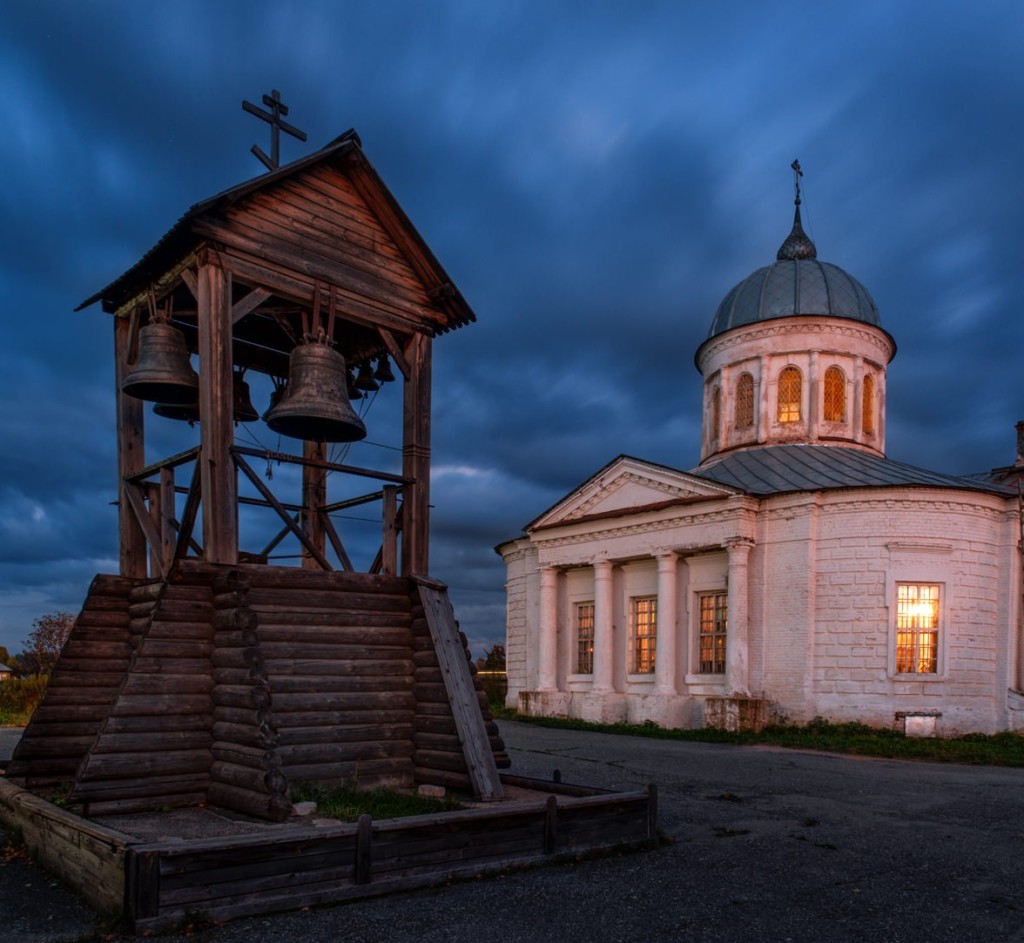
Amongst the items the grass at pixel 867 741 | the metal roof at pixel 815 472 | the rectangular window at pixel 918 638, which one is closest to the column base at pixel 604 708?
the grass at pixel 867 741

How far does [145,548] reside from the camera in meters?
9.62

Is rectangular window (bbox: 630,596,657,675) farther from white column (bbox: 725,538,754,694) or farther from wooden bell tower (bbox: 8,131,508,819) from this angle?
wooden bell tower (bbox: 8,131,508,819)

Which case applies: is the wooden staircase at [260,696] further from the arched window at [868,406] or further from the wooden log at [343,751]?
the arched window at [868,406]

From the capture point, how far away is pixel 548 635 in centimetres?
2656

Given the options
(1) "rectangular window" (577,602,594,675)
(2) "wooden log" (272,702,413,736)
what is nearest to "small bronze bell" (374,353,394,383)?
(2) "wooden log" (272,702,413,736)

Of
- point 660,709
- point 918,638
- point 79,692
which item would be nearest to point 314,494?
point 79,692

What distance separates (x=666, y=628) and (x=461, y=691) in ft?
50.0

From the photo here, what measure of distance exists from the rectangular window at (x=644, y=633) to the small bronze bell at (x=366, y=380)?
1560 cm

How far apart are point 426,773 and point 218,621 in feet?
8.48

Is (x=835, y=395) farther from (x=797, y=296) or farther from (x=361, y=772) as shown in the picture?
(x=361, y=772)

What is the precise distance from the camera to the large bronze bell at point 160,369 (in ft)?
28.7

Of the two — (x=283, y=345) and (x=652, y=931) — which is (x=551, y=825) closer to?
(x=652, y=931)

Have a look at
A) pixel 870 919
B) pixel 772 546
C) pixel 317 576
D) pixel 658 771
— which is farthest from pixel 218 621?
pixel 772 546

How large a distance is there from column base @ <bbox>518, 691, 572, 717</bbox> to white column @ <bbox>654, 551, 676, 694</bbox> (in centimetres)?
358
